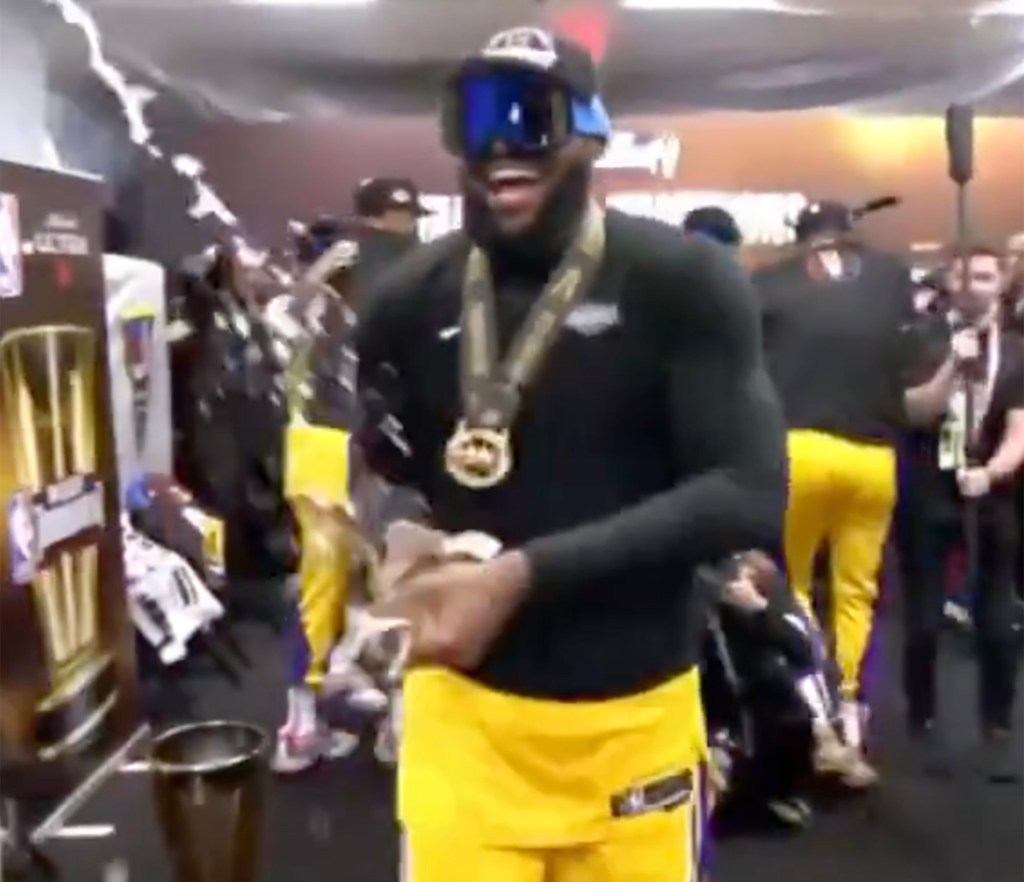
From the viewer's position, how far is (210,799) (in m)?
2.04

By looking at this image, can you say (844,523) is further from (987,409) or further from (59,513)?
(59,513)

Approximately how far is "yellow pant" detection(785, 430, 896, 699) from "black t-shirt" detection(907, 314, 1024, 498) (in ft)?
0.82

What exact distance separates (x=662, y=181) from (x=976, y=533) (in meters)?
2.71

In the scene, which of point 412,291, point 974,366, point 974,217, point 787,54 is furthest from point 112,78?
point 412,291

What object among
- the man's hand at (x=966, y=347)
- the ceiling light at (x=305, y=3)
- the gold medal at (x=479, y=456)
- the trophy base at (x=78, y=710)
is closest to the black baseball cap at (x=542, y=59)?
the gold medal at (x=479, y=456)

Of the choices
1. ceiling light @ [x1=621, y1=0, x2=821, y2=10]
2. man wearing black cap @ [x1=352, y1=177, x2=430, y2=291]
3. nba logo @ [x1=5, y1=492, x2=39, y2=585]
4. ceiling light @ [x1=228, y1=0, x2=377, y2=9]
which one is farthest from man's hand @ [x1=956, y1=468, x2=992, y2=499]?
ceiling light @ [x1=228, y1=0, x2=377, y2=9]

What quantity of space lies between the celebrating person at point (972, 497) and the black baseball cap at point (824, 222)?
1.25 ft

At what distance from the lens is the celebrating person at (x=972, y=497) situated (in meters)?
3.43

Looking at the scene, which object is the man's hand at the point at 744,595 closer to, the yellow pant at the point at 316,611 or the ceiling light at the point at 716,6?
the yellow pant at the point at 316,611

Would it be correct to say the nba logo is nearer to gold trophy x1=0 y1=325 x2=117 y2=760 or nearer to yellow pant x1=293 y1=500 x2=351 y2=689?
gold trophy x1=0 y1=325 x2=117 y2=760

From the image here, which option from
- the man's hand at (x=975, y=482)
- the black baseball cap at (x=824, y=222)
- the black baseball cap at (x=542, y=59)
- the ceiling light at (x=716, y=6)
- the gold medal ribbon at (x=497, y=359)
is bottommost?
the man's hand at (x=975, y=482)

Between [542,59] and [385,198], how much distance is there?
6.75ft

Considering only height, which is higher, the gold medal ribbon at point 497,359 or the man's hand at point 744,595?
the gold medal ribbon at point 497,359

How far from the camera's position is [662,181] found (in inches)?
233
